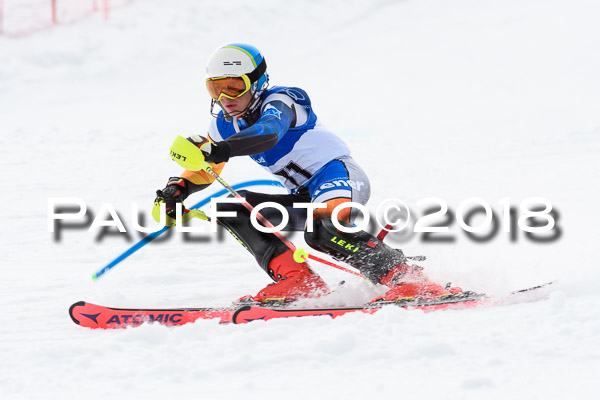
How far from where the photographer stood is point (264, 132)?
157 inches

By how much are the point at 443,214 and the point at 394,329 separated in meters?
3.61

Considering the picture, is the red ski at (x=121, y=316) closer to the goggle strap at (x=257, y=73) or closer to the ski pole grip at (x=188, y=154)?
the ski pole grip at (x=188, y=154)

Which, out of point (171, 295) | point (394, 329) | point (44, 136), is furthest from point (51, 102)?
point (394, 329)

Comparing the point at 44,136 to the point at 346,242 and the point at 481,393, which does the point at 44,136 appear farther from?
the point at 481,393

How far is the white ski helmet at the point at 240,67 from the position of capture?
4.29 metres

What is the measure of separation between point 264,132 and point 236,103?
47 centimetres

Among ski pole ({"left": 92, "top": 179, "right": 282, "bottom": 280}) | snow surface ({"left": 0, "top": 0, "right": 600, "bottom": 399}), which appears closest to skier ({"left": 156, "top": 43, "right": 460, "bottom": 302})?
ski pole ({"left": 92, "top": 179, "right": 282, "bottom": 280})

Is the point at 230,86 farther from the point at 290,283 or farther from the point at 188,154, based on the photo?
the point at 290,283

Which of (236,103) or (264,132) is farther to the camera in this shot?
(236,103)

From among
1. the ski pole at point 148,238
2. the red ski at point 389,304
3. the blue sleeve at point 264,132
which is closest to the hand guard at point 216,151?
the blue sleeve at point 264,132

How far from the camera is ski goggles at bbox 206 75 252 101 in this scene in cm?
429

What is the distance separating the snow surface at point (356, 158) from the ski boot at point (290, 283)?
A: 0.20 m

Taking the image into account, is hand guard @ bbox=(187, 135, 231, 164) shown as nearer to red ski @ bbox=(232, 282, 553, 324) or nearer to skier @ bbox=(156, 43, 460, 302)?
skier @ bbox=(156, 43, 460, 302)

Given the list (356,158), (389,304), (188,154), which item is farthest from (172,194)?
(356,158)
